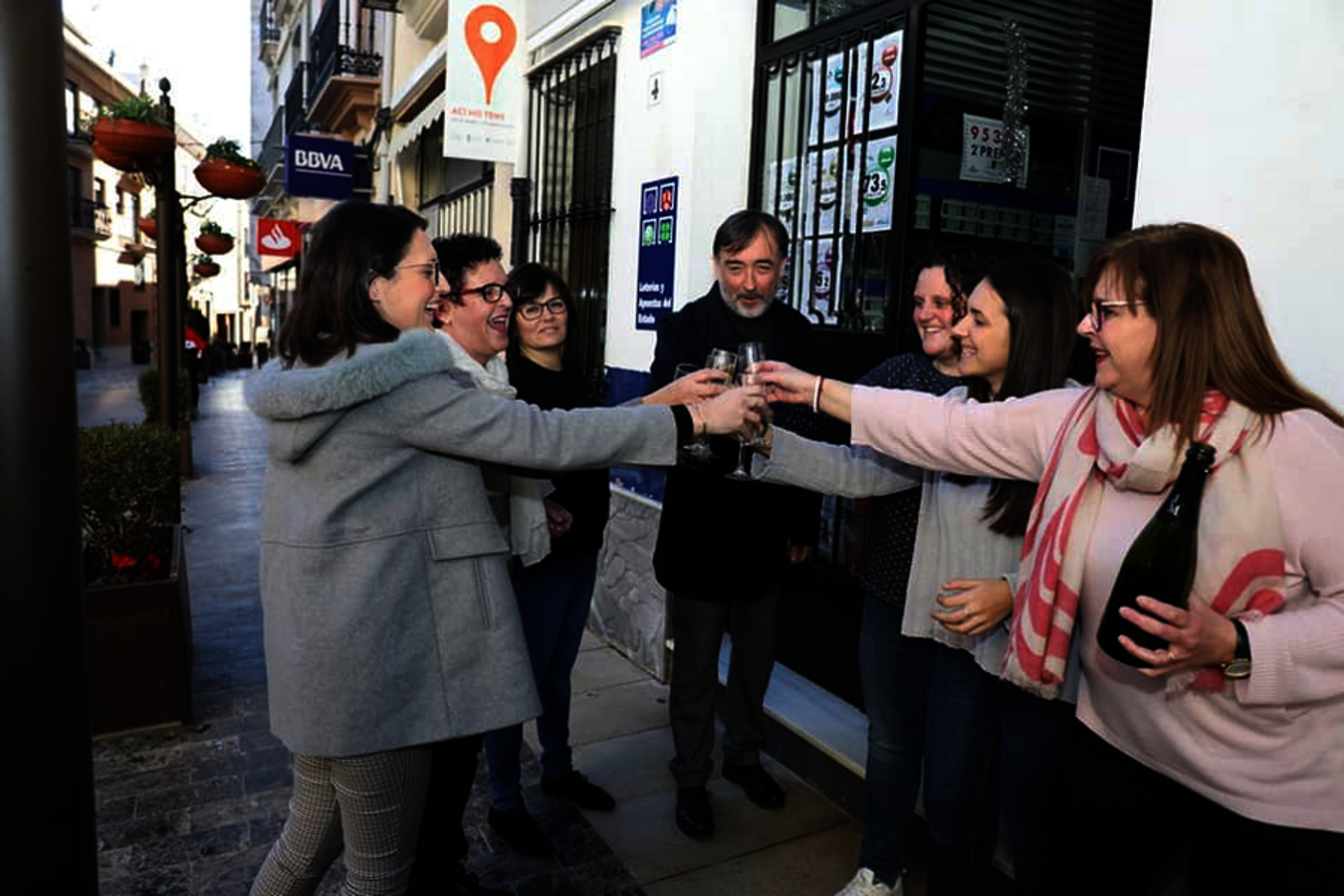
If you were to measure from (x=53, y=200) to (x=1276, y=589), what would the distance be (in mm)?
2069

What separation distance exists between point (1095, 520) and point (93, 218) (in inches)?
1612

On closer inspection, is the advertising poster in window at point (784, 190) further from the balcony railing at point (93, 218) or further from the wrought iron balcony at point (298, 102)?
the balcony railing at point (93, 218)

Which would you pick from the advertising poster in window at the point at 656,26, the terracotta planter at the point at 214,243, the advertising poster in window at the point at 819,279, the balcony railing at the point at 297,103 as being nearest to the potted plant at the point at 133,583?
the advertising poster in window at the point at 819,279

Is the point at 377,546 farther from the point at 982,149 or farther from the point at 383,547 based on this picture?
the point at 982,149

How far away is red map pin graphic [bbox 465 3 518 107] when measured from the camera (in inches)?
249

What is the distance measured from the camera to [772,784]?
11.9 feet

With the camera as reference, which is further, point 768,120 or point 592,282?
point 592,282

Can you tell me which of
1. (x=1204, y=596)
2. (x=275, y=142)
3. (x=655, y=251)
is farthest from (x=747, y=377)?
(x=275, y=142)

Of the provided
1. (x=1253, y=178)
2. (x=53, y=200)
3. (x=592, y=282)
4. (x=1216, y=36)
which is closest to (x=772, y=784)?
(x=1253, y=178)

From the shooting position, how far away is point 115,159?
7.62 meters

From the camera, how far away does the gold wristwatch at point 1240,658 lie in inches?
62.1

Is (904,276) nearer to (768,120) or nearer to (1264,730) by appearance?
(768,120)

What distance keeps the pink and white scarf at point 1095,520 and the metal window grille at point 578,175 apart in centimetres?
388

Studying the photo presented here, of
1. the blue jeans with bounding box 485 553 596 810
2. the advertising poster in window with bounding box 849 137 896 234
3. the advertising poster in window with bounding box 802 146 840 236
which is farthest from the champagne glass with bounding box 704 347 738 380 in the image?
the advertising poster in window with bounding box 802 146 840 236
